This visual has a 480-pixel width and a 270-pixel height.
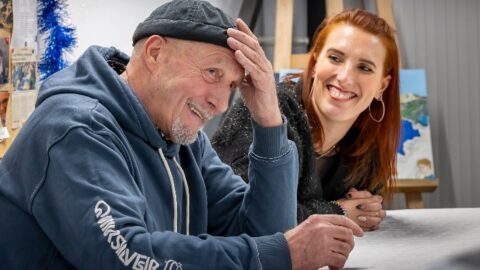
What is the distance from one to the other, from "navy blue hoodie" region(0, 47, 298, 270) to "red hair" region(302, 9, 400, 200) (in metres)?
1.10

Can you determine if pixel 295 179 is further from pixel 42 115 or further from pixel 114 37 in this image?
pixel 114 37

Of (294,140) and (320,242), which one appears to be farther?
(294,140)

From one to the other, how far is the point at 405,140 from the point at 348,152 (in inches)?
71.1

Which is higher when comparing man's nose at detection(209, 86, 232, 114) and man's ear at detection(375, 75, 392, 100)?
man's ear at detection(375, 75, 392, 100)

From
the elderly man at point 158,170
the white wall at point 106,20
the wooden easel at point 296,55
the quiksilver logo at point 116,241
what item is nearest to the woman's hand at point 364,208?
the elderly man at point 158,170

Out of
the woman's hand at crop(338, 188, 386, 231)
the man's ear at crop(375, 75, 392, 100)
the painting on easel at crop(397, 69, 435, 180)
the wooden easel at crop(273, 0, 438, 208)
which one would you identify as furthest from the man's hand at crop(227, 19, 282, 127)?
the painting on easel at crop(397, 69, 435, 180)

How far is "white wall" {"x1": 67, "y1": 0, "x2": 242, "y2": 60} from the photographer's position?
329 cm

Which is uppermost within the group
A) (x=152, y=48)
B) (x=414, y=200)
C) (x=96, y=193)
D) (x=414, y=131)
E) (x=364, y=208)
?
(x=152, y=48)

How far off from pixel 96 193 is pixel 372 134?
1.48 m

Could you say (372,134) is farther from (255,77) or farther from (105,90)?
(105,90)

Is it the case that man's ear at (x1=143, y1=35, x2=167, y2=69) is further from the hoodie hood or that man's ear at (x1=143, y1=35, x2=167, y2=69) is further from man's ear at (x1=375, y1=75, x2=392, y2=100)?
man's ear at (x1=375, y1=75, x2=392, y2=100)

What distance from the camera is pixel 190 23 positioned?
1.17 meters

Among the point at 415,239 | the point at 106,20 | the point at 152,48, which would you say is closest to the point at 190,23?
the point at 152,48

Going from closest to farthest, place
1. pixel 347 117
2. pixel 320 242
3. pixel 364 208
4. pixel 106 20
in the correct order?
pixel 320 242
pixel 364 208
pixel 347 117
pixel 106 20
